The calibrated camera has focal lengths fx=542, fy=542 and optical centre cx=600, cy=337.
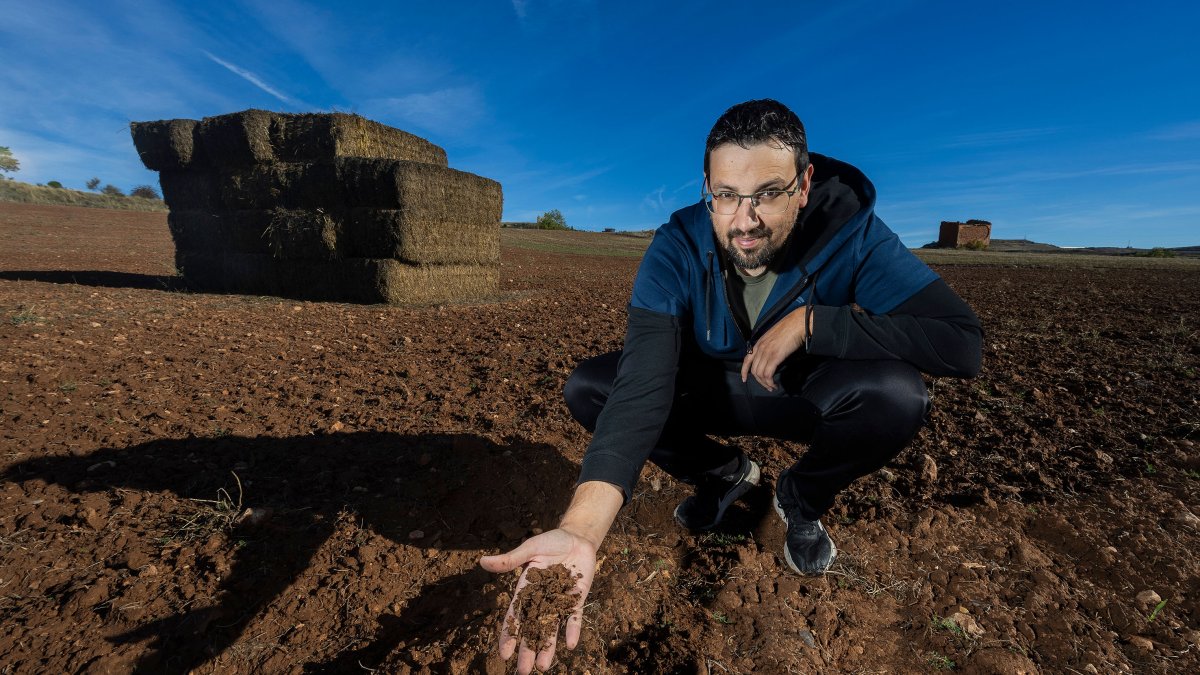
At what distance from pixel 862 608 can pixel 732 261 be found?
49.0 inches

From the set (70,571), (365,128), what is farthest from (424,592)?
(365,128)

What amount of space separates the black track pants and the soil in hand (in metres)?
0.95

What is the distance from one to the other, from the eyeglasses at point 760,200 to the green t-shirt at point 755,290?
26 centimetres

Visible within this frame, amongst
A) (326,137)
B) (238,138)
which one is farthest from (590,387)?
(238,138)

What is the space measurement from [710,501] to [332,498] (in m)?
1.62

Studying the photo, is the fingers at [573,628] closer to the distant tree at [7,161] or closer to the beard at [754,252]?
the beard at [754,252]

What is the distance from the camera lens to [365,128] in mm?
7363

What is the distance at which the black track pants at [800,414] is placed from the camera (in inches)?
72.1

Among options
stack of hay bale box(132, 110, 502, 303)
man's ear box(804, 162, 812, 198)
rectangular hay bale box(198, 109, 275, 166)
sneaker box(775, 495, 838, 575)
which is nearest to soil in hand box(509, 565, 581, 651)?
sneaker box(775, 495, 838, 575)

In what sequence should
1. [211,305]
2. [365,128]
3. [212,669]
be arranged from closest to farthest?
1. [212,669]
2. [211,305]
3. [365,128]

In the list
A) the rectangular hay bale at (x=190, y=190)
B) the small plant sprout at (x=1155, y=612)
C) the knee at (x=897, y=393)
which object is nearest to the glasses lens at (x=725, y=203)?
the knee at (x=897, y=393)

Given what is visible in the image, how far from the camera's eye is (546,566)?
1.25m

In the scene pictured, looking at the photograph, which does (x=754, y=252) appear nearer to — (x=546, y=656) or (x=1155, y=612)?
(x=546, y=656)

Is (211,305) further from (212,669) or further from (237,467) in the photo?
(212,669)
